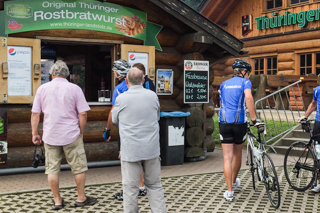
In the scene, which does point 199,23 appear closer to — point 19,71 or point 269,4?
point 19,71

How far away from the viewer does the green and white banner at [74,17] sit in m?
8.02

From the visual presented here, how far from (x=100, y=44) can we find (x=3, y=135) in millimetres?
2415

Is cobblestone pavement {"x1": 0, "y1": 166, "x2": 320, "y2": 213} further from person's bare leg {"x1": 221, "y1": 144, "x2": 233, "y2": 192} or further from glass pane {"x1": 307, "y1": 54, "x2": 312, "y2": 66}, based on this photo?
glass pane {"x1": 307, "y1": 54, "x2": 312, "y2": 66}

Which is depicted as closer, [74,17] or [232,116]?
[232,116]

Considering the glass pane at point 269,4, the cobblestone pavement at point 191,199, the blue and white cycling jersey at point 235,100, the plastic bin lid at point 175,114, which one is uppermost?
the glass pane at point 269,4

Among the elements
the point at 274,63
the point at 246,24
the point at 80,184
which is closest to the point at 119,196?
the point at 80,184

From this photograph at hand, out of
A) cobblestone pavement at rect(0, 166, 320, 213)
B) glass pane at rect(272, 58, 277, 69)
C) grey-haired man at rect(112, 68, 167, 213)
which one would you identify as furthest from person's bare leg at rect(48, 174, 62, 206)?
glass pane at rect(272, 58, 277, 69)

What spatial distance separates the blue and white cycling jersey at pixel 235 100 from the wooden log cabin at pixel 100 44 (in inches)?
119

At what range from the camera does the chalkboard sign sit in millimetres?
9594

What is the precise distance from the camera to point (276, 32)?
2061 centimetres

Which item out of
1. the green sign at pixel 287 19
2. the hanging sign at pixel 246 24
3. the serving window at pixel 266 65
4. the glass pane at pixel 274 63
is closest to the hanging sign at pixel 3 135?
the green sign at pixel 287 19

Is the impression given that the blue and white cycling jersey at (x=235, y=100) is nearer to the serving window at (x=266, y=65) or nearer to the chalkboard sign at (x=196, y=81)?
the chalkboard sign at (x=196, y=81)

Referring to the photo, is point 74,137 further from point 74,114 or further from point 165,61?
point 165,61

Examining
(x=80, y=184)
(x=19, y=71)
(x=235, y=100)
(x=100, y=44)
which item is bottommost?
(x=80, y=184)
